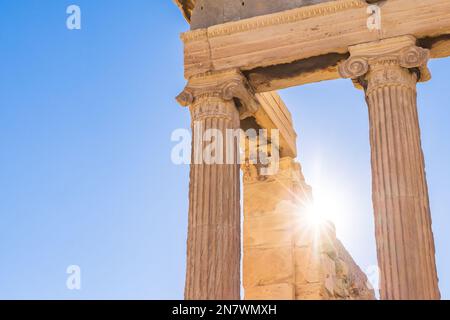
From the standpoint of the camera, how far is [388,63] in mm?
17219

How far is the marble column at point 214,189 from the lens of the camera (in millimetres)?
17000

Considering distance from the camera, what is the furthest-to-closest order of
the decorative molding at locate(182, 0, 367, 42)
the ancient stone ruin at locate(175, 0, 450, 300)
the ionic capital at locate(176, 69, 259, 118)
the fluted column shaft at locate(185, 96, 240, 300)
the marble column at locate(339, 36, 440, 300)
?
the ionic capital at locate(176, 69, 259, 118) → the decorative molding at locate(182, 0, 367, 42) → the fluted column shaft at locate(185, 96, 240, 300) → the ancient stone ruin at locate(175, 0, 450, 300) → the marble column at locate(339, 36, 440, 300)

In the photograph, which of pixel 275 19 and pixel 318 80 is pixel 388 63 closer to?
pixel 318 80

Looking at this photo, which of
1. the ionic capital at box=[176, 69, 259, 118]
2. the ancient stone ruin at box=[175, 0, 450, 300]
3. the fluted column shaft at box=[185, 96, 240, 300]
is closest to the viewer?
the ancient stone ruin at box=[175, 0, 450, 300]

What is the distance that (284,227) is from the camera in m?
22.1

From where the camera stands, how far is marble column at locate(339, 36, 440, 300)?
1556 cm

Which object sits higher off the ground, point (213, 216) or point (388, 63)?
point (388, 63)

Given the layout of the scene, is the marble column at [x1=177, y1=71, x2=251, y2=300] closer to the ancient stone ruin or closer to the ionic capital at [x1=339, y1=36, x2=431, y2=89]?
the ancient stone ruin

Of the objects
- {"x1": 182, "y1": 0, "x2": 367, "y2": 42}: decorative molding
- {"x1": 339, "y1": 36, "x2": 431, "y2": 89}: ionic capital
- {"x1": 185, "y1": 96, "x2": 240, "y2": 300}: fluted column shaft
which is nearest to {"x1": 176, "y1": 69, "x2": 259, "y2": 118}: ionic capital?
{"x1": 185, "y1": 96, "x2": 240, "y2": 300}: fluted column shaft

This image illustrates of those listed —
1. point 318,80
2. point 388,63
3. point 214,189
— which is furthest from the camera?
point 318,80

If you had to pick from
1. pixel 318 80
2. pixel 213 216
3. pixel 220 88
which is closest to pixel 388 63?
pixel 318 80

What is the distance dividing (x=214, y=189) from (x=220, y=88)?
235cm

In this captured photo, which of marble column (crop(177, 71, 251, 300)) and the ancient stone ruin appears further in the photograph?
Answer: marble column (crop(177, 71, 251, 300))
